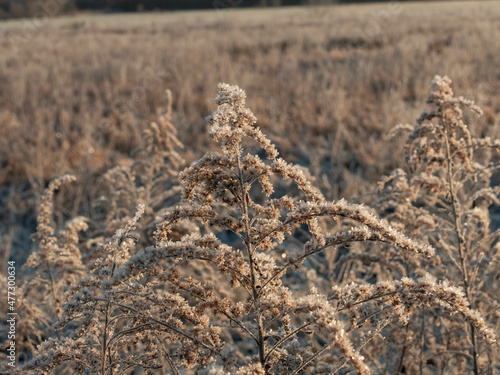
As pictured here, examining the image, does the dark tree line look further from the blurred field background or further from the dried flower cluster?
the dried flower cluster

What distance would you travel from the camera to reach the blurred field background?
5.50 metres

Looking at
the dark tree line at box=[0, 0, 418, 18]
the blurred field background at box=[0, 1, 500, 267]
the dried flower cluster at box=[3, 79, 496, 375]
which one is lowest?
the dried flower cluster at box=[3, 79, 496, 375]

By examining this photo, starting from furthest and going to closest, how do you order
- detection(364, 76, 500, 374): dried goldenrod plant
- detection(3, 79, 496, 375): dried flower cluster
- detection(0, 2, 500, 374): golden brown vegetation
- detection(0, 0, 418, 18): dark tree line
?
detection(0, 0, 418, 18): dark tree line → detection(364, 76, 500, 374): dried goldenrod plant → detection(0, 2, 500, 374): golden brown vegetation → detection(3, 79, 496, 375): dried flower cluster

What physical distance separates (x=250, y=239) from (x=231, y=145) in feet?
0.91

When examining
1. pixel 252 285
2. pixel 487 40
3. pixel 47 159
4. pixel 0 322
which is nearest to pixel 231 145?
pixel 252 285

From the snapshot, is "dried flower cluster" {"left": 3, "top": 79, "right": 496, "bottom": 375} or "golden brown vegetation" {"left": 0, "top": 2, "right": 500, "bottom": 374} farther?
"golden brown vegetation" {"left": 0, "top": 2, "right": 500, "bottom": 374}

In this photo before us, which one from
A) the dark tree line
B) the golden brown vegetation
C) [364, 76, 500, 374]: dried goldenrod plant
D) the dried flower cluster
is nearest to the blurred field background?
the golden brown vegetation

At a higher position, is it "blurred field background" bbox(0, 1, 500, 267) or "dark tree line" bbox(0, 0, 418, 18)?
"dark tree line" bbox(0, 0, 418, 18)

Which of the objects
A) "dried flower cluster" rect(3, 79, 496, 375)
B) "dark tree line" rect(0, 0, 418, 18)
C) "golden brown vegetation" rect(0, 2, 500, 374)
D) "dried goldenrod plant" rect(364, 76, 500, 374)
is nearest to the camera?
"dried flower cluster" rect(3, 79, 496, 375)

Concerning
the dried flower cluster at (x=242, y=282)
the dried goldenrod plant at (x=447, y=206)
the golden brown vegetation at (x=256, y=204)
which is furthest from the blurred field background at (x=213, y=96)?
the dried flower cluster at (x=242, y=282)

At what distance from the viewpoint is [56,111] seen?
7.82m

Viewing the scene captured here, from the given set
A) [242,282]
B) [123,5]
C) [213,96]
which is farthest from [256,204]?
[123,5]

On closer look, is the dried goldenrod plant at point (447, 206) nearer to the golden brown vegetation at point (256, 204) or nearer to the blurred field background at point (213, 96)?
the golden brown vegetation at point (256, 204)

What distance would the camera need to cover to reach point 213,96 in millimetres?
8039
